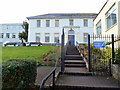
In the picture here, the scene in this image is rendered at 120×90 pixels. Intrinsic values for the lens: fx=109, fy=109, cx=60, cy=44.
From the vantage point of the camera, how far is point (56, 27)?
85.4 ft

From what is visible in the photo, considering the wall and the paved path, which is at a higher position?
the wall

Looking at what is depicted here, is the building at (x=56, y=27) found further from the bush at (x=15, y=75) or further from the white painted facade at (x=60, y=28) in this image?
the bush at (x=15, y=75)

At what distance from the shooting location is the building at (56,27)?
83.4ft

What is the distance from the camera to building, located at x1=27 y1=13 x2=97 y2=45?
25.4m

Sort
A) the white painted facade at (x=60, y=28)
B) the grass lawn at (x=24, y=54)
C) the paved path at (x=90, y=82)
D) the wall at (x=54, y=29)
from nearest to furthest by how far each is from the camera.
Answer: the paved path at (x=90, y=82) → the grass lawn at (x=24, y=54) → the white painted facade at (x=60, y=28) → the wall at (x=54, y=29)

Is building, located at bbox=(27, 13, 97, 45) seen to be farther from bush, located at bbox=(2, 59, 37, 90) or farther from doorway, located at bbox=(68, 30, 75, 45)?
bush, located at bbox=(2, 59, 37, 90)

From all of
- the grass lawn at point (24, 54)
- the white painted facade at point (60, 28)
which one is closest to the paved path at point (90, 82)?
the grass lawn at point (24, 54)

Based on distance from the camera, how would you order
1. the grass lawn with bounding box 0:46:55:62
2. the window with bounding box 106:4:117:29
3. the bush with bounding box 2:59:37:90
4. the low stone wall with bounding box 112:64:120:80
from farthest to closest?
the grass lawn with bounding box 0:46:55:62 → the window with bounding box 106:4:117:29 → the low stone wall with bounding box 112:64:120:80 → the bush with bounding box 2:59:37:90

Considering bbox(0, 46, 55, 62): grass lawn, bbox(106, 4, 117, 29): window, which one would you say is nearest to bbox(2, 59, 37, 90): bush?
bbox(0, 46, 55, 62): grass lawn

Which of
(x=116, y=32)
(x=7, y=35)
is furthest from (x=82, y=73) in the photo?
(x=7, y=35)

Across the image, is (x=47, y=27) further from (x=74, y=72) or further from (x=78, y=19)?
(x=74, y=72)

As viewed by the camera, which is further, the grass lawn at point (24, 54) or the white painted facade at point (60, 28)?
the white painted facade at point (60, 28)

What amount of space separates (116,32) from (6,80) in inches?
326

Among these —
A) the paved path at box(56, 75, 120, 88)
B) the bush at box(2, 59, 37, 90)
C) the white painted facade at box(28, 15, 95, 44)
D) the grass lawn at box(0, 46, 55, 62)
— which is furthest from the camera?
the white painted facade at box(28, 15, 95, 44)
